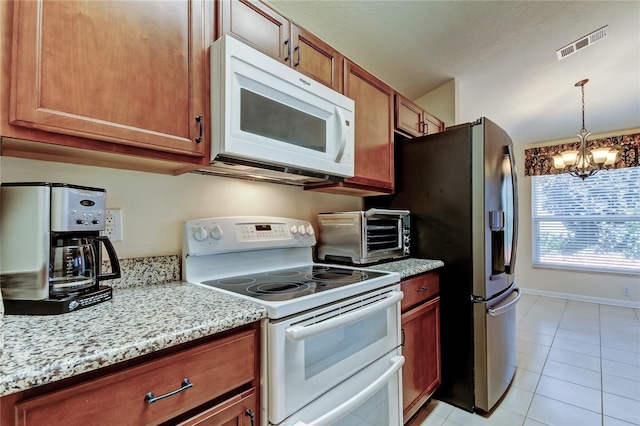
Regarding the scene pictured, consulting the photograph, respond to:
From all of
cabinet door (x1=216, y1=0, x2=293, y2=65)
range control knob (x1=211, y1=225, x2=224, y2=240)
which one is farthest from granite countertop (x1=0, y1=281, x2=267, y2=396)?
cabinet door (x1=216, y1=0, x2=293, y2=65)

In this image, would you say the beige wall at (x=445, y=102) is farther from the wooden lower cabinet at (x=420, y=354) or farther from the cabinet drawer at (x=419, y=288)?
the wooden lower cabinet at (x=420, y=354)

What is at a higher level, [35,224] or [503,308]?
[35,224]

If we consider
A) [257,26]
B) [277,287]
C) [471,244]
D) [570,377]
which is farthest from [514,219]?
[257,26]

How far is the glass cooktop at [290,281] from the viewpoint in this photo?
1.12m

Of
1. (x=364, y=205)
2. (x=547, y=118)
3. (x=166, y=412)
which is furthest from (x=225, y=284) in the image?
(x=547, y=118)

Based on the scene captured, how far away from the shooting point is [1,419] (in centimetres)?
52

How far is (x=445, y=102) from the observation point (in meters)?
2.97

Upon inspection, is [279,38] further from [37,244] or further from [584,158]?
[584,158]

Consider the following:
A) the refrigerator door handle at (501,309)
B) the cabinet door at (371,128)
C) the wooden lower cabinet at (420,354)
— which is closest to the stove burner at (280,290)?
the wooden lower cabinet at (420,354)

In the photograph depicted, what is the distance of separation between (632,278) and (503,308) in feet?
12.2

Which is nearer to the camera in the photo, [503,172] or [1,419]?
[1,419]

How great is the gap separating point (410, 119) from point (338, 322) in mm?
1777

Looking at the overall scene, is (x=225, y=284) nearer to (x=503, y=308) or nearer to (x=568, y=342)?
A: (x=503, y=308)

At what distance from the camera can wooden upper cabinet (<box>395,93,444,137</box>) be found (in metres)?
2.17
